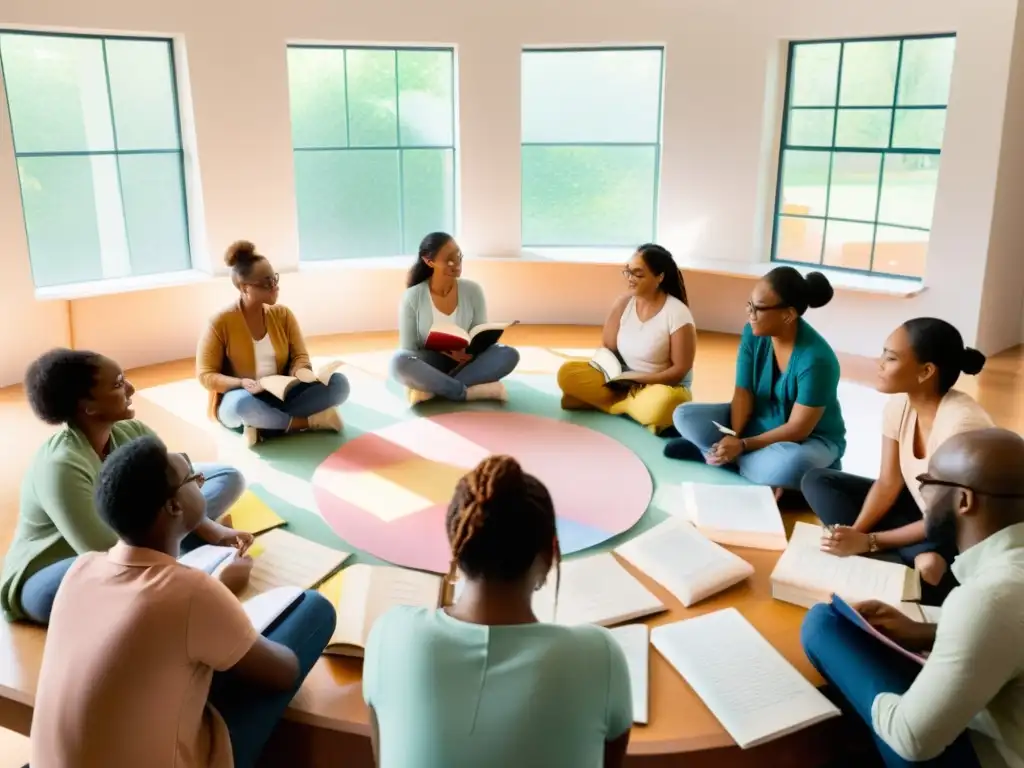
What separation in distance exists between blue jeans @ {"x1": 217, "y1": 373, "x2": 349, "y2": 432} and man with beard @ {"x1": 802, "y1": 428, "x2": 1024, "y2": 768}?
299 centimetres

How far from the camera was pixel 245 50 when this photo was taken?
6.14 m

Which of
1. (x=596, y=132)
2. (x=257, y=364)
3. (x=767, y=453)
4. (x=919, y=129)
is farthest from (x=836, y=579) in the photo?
(x=596, y=132)

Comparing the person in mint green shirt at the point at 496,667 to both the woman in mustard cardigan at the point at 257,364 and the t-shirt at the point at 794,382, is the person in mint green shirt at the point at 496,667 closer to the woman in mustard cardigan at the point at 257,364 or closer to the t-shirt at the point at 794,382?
the t-shirt at the point at 794,382

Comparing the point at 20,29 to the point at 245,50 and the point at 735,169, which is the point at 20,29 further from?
the point at 735,169

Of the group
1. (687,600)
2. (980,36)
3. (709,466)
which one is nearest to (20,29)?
(709,466)

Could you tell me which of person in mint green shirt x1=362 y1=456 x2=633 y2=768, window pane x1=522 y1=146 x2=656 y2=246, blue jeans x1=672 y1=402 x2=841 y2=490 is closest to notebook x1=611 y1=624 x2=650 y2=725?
person in mint green shirt x1=362 y1=456 x2=633 y2=768

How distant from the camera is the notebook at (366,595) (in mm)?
2510

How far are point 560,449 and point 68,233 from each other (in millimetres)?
4157

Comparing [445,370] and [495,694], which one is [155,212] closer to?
[445,370]

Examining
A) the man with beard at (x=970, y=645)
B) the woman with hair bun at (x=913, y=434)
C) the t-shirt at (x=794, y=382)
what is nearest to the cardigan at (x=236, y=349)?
the t-shirt at (x=794, y=382)

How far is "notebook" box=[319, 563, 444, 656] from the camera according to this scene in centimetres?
251

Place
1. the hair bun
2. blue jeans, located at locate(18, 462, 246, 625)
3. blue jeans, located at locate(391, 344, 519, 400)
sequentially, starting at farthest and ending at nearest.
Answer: blue jeans, located at locate(391, 344, 519, 400) → the hair bun → blue jeans, located at locate(18, 462, 246, 625)

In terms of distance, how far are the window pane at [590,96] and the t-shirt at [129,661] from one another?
6.01 meters

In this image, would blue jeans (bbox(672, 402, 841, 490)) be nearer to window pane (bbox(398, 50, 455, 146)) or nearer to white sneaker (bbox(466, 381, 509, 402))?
white sneaker (bbox(466, 381, 509, 402))
